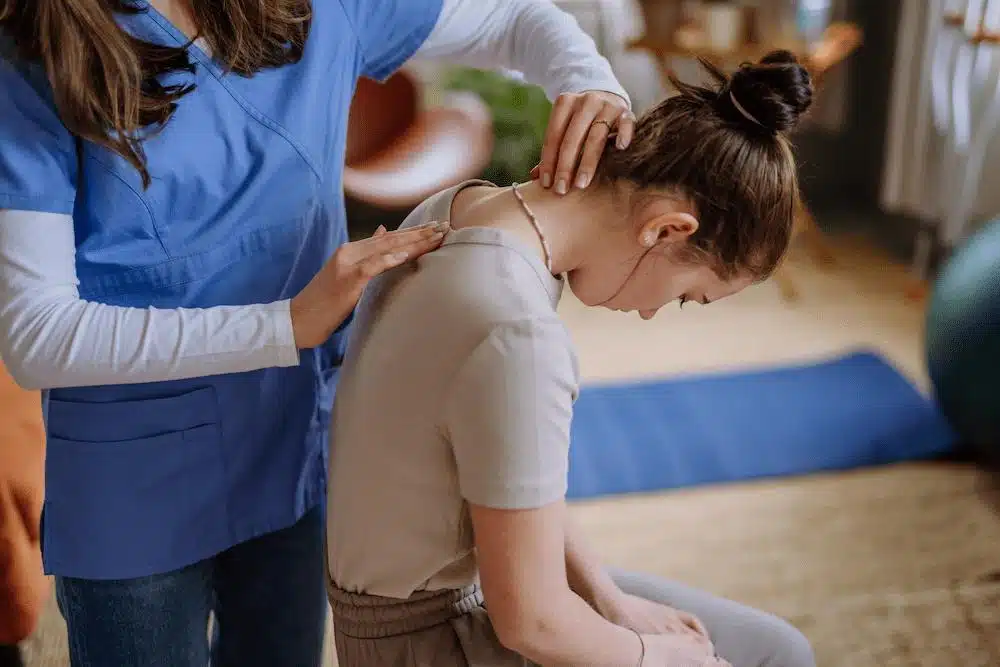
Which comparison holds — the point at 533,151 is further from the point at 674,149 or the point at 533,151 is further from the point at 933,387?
the point at 674,149

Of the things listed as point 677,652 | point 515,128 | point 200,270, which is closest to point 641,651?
point 677,652

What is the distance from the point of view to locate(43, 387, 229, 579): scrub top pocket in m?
1.09

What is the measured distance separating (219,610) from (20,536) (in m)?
0.47

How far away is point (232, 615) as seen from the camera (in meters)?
1.32

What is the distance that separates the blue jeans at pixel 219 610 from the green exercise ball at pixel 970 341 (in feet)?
5.59

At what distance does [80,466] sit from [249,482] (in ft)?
0.61

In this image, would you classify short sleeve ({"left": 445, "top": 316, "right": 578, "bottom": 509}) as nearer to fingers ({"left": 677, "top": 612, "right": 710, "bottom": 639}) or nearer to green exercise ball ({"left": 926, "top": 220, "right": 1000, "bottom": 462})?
fingers ({"left": 677, "top": 612, "right": 710, "bottom": 639})

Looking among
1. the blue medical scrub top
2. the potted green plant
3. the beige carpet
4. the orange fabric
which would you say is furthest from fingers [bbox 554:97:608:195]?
the potted green plant

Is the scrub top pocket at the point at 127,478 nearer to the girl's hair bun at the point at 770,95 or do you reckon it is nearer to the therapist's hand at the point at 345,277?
the therapist's hand at the point at 345,277

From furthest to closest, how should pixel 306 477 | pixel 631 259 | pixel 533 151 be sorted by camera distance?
pixel 533 151, pixel 306 477, pixel 631 259

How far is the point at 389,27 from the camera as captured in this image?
1251 mm

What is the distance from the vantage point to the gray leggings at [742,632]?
4.16 ft

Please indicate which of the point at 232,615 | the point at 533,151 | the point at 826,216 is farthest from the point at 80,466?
the point at 826,216

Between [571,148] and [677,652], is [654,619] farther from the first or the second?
[571,148]
